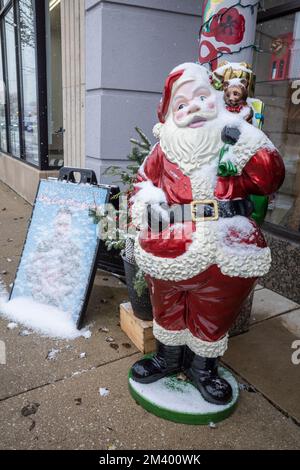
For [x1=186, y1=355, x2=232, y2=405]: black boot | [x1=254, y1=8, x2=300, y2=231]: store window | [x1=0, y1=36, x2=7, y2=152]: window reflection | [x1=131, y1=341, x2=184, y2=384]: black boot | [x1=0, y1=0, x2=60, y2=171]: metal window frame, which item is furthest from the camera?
[x1=0, y1=36, x2=7, y2=152]: window reflection

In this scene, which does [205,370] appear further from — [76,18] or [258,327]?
[76,18]

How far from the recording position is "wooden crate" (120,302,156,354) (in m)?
2.64

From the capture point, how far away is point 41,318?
9.90 feet

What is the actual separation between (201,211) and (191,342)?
2.55 feet

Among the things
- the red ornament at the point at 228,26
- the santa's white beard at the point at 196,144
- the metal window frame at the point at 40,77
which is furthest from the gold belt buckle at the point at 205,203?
the metal window frame at the point at 40,77

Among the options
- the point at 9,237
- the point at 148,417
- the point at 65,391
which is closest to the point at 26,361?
the point at 65,391

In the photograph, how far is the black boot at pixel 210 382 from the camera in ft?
6.88

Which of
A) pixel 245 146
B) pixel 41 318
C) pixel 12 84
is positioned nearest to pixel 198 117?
pixel 245 146

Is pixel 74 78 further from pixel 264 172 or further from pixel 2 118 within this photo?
pixel 2 118

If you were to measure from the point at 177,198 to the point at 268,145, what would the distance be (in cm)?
47

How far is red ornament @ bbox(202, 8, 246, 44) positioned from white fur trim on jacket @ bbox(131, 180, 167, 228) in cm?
97

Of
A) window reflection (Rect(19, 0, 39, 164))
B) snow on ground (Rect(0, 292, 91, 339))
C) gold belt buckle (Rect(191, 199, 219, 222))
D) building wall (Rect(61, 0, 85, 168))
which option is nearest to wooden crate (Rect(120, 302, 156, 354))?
snow on ground (Rect(0, 292, 91, 339))

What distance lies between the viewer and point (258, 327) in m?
3.10

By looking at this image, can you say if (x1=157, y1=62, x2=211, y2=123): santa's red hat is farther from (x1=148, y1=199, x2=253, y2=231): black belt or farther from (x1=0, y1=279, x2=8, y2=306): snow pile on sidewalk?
(x1=0, y1=279, x2=8, y2=306): snow pile on sidewalk
